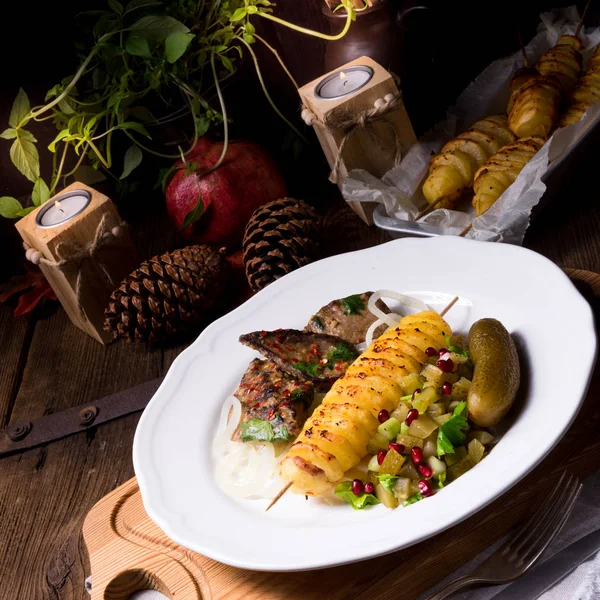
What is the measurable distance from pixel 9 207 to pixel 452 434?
86.5 inches

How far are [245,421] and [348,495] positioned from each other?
0.42m

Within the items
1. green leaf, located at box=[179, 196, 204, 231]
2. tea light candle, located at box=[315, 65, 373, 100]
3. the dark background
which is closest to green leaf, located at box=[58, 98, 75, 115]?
the dark background

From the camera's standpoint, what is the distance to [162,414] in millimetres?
2404

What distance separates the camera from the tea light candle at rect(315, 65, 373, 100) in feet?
9.83

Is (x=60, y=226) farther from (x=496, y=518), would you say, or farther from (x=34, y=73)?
(x=496, y=518)

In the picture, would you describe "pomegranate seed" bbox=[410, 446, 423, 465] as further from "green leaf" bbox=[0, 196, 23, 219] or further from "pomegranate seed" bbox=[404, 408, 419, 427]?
"green leaf" bbox=[0, 196, 23, 219]

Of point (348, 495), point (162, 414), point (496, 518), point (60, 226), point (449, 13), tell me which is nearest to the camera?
point (496, 518)

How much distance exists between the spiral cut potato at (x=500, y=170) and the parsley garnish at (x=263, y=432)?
109cm

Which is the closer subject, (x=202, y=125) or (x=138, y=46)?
(x=138, y=46)

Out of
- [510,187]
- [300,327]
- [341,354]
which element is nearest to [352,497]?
[341,354]

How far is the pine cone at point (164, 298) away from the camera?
298 cm

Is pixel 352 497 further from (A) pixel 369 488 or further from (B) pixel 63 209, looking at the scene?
(B) pixel 63 209

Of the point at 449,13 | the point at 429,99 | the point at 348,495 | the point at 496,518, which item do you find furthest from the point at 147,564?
the point at 449,13

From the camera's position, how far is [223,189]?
3305 millimetres
